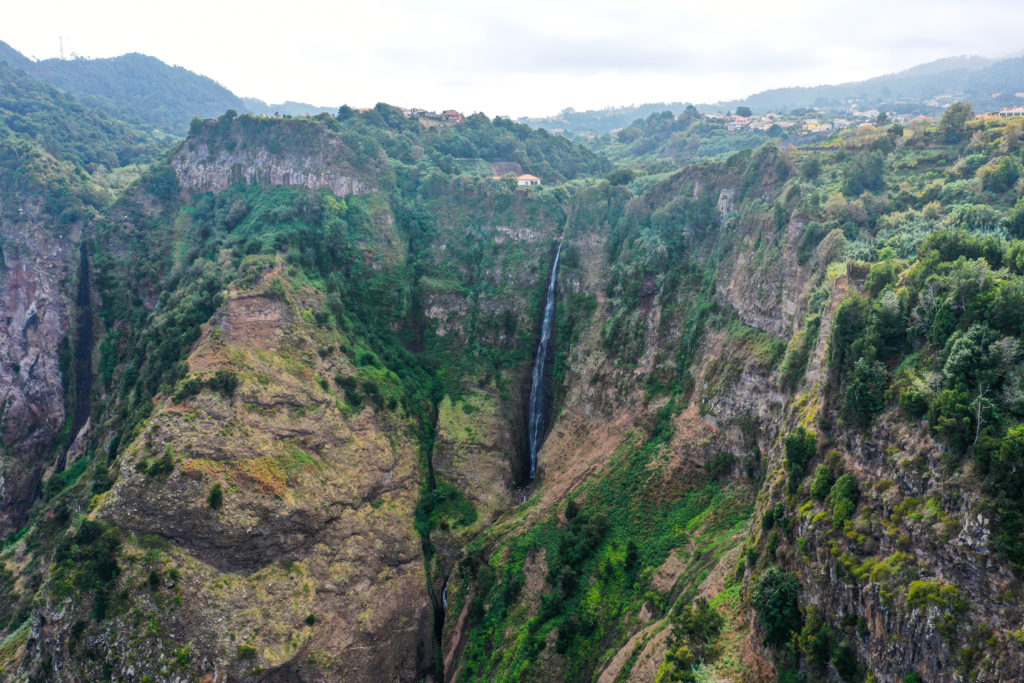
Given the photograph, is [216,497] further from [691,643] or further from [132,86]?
[132,86]

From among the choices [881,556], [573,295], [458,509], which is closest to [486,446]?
[458,509]

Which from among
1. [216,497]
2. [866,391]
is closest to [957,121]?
[866,391]

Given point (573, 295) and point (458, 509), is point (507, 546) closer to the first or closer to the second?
point (458, 509)

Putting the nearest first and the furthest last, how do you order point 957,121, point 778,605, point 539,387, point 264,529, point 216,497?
point 778,605
point 216,497
point 264,529
point 957,121
point 539,387

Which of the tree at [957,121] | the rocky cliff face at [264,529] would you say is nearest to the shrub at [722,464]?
the rocky cliff face at [264,529]

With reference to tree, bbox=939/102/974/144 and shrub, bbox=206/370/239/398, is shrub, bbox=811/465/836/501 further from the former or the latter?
shrub, bbox=206/370/239/398

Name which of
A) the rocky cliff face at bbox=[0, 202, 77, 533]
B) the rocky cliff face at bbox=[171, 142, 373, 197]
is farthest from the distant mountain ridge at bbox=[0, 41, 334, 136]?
the rocky cliff face at bbox=[0, 202, 77, 533]

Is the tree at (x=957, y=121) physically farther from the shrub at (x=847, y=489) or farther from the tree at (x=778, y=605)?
the tree at (x=778, y=605)
